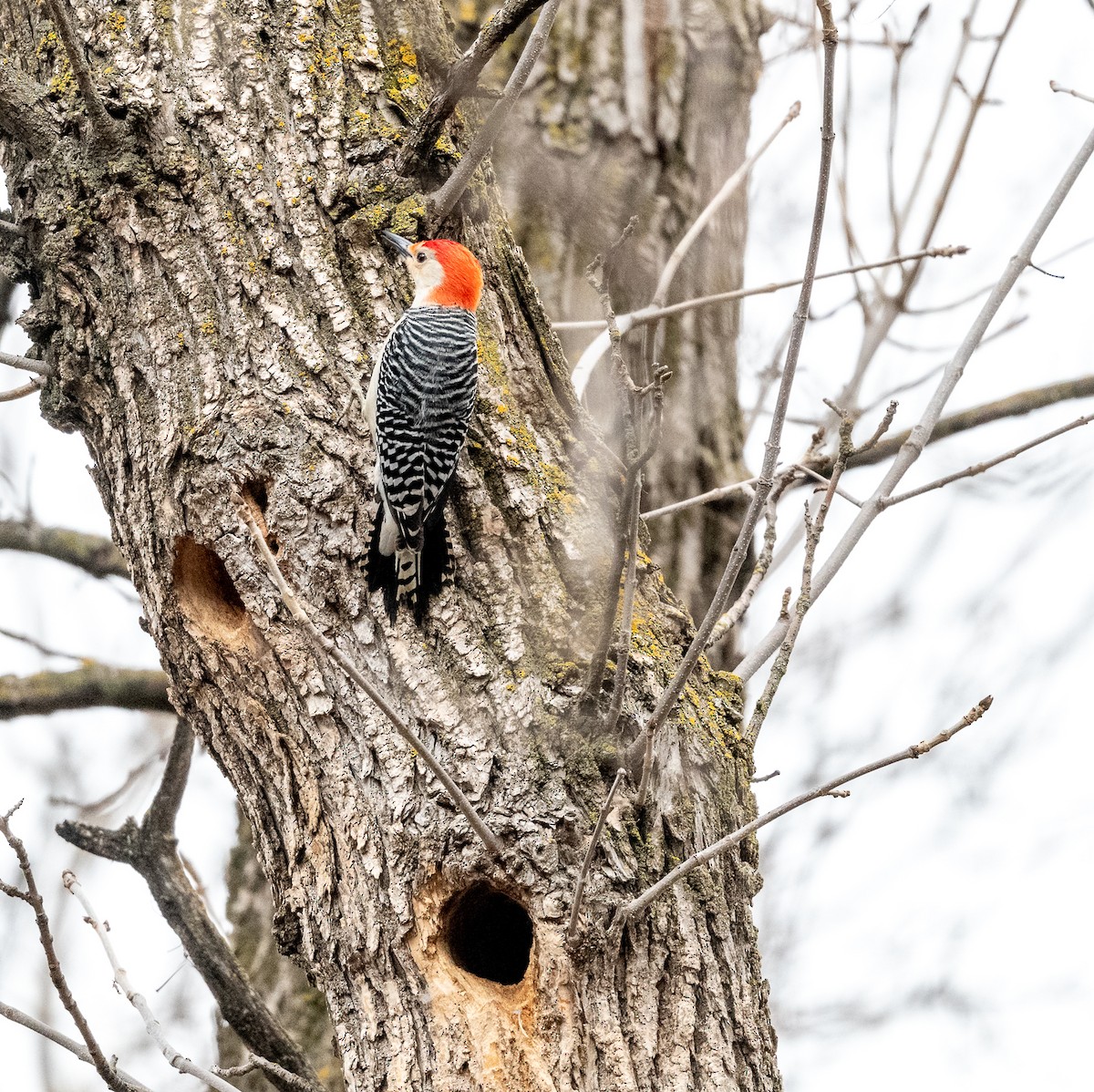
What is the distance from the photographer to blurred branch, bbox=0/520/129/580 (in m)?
4.83

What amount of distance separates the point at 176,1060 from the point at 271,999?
3.11 meters

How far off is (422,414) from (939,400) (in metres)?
1.36

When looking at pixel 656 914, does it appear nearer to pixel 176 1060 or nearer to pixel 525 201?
pixel 176 1060

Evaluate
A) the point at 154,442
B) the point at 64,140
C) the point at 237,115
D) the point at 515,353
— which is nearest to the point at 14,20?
the point at 64,140

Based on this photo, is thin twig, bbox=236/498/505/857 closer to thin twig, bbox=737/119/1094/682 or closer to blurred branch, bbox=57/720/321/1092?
thin twig, bbox=737/119/1094/682

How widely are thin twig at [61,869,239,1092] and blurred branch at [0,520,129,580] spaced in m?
2.39

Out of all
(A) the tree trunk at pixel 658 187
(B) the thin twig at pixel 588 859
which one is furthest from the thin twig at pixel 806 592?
(A) the tree trunk at pixel 658 187

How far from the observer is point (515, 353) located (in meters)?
3.23

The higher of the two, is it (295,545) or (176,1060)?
(295,545)

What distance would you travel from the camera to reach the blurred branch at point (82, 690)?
4.38 m

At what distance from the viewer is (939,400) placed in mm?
2844

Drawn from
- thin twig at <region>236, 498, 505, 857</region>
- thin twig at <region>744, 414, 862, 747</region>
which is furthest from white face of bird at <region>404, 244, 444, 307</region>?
thin twig at <region>744, 414, 862, 747</region>

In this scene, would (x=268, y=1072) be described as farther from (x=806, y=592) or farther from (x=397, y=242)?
(x=397, y=242)

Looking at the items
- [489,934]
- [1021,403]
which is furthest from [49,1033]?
[1021,403]
